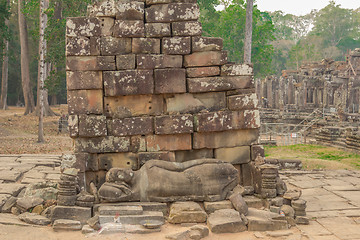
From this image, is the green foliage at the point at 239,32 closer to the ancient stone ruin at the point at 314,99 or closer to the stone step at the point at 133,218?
the ancient stone ruin at the point at 314,99

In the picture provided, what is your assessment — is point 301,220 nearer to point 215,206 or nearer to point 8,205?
point 215,206

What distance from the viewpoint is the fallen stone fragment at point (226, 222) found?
5.99 meters

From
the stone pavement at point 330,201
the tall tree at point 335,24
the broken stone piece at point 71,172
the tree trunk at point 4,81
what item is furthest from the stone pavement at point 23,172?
the tall tree at point 335,24

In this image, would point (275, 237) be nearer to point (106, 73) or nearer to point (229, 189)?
point (229, 189)

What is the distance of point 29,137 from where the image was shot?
18.8m

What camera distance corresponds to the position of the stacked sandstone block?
23.1ft

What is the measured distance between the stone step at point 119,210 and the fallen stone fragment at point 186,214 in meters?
0.56

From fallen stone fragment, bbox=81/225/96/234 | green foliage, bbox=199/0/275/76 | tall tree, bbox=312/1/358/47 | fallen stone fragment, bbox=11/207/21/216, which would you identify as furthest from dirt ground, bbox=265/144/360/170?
tall tree, bbox=312/1/358/47

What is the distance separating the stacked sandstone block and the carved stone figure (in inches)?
19.3

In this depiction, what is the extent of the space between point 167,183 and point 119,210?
98 centimetres

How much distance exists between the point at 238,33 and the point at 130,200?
1509 inches

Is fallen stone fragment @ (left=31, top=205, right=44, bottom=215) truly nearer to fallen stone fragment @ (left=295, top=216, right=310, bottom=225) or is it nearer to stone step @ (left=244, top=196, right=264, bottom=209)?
stone step @ (left=244, top=196, right=264, bottom=209)

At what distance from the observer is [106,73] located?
704 centimetres

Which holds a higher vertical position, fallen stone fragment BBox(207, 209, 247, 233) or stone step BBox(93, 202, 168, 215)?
stone step BBox(93, 202, 168, 215)
